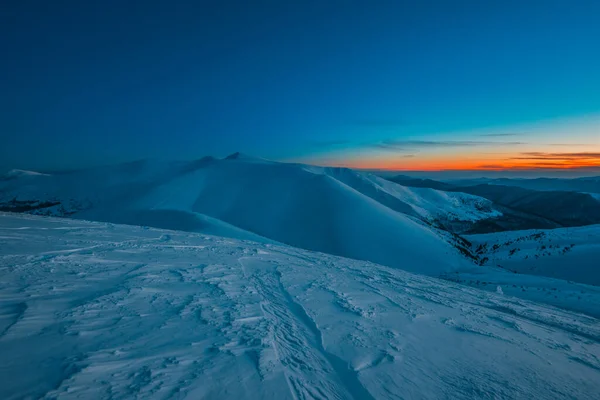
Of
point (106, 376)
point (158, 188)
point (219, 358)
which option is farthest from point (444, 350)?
point (158, 188)

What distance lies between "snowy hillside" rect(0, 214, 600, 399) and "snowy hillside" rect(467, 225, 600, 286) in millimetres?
11350

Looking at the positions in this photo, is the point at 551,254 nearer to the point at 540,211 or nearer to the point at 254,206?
the point at 254,206

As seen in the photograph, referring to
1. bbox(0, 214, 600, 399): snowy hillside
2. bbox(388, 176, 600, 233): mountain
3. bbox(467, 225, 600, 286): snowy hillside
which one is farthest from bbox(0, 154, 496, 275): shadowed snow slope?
bbox(388, 176, 600, 233): mountain

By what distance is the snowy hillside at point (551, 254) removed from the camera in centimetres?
1602

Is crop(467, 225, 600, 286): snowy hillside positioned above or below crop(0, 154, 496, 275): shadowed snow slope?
below

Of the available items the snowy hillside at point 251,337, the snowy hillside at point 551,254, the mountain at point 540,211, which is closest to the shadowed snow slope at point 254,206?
the snowy hillside at point 551,254

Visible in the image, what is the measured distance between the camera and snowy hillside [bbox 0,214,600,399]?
3043 mm

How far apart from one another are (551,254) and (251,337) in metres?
22.5

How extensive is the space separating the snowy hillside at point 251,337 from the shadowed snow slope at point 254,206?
469 inches

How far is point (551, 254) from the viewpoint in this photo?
1873 centimetres

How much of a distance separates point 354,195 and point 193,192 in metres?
19.7

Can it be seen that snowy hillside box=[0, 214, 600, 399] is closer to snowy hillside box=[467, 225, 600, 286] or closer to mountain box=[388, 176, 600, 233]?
snowy hillside box=[467, 225, 600, 286]

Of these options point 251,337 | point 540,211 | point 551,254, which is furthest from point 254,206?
point 540,211

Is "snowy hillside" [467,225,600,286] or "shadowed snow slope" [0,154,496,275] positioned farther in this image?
"shadowed snow slope" [0,154,496,275]
